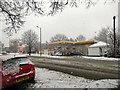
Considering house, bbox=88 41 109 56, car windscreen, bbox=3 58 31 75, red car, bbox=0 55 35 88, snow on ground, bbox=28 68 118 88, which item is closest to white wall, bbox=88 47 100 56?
house, bbox=88 41 109 56

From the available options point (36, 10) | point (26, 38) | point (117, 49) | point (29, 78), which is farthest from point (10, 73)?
point (26, 38)

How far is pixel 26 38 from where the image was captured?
291ft

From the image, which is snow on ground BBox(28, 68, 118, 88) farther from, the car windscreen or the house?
the house

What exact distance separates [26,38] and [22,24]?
3096 inches

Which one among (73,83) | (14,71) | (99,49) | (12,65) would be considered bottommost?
(73,83)

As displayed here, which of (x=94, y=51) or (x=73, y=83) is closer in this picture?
(x=73, y=83)

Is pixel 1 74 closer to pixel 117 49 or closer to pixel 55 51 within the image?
pixel 117 49

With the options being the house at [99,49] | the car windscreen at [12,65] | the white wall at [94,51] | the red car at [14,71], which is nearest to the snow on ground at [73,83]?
the red car at [14,71]

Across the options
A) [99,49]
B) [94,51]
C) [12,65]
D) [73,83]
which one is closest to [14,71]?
[12,65]

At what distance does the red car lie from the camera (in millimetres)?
7737

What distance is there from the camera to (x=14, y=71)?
8086mm

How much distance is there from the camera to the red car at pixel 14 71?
305 inches

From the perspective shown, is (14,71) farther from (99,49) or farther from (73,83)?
(99,49)

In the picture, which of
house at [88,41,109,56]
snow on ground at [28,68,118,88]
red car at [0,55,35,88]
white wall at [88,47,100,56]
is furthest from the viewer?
white wall at [88,47,100,56]
